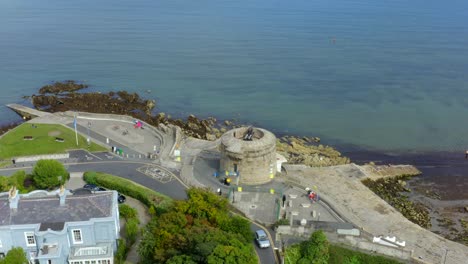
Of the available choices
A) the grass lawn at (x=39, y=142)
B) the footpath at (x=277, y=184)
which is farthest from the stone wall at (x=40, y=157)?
the footpath at (x=277, y=184)

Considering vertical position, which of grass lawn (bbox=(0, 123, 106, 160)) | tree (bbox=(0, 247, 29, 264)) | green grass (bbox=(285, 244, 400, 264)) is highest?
grass lawn (bbox=(0, 123, 106, 160))

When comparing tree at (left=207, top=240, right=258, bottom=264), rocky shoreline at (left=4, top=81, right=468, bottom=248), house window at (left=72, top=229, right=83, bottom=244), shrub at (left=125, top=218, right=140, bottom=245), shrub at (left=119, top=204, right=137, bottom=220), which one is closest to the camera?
tree at (left=207, top=240, right=258, bottom=264)

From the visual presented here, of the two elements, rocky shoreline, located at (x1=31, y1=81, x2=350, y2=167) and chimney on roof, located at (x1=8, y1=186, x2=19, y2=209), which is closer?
chimney on roof, located at (x1=8, y1=186, x2=19, y2=209)

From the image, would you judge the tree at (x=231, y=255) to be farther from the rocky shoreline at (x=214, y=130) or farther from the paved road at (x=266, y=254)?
the rocky shoreline at (x=214, y=130)

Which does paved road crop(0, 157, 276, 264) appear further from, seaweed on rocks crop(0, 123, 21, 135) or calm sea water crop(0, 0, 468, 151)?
calm sea water crop(0, 0, 468, 151)

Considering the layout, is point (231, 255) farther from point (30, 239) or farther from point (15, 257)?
point (30, 239)

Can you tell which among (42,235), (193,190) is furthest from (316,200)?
(42,235)

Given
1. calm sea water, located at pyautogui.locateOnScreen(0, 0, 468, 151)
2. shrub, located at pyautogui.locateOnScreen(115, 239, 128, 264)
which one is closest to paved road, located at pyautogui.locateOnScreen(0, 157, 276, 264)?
shrub, located at pyautogui.locateOnScreen(115, 239, 128, 264)

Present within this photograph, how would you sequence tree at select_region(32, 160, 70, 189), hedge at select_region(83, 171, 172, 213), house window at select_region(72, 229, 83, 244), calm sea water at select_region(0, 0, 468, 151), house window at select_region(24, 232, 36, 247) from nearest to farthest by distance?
1. house window at select_region(24, 232, 36, 247)
2. house window at select_region(72, 229, 83, 244)
3. hedge at select_region(83, 171, 172, 213)
4. tree at select_region(32, 160, 70, 189)
5. calm sea water at select_region(0, 0, 468, 151)

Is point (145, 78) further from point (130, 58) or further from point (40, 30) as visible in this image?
point (40, 30)
